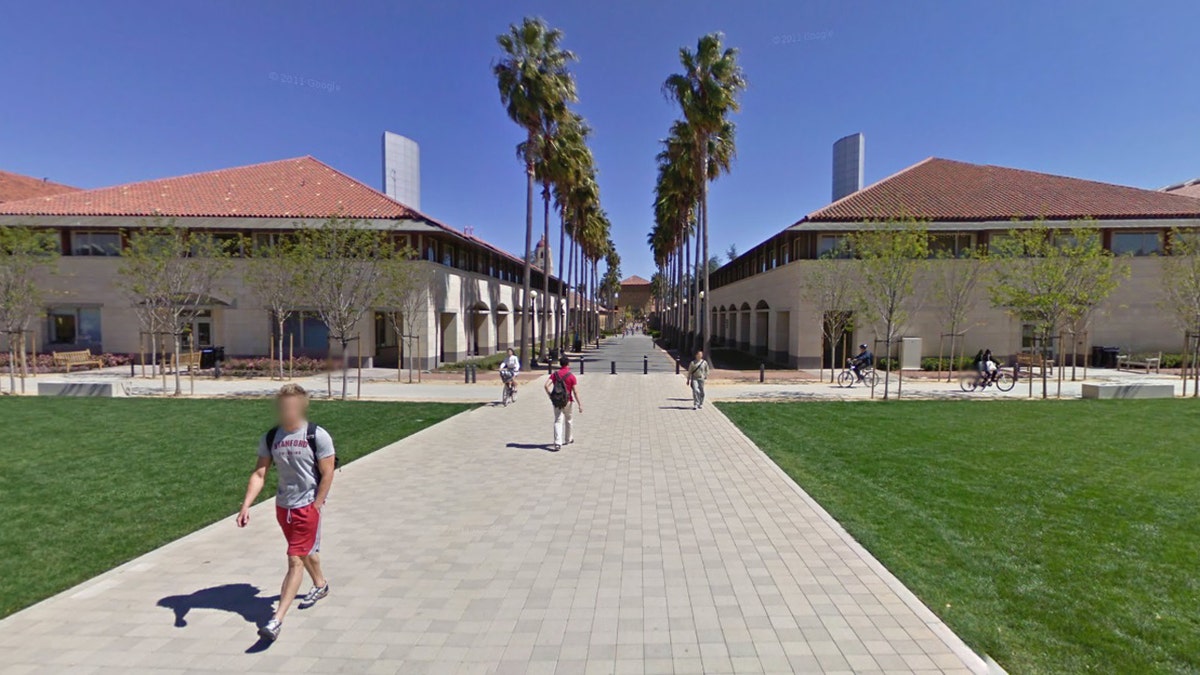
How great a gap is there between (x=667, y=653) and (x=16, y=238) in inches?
986

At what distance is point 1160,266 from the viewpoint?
2512 cm

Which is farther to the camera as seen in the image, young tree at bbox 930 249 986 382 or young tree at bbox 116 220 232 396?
young tree at bbox 930 249 986 382

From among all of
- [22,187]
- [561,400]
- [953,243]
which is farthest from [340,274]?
[22,187]

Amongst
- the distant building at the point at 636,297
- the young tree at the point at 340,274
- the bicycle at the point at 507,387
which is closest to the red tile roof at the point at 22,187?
the young tree at the point at 340,274

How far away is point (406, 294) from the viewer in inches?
835

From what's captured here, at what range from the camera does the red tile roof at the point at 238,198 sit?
25.2 meters

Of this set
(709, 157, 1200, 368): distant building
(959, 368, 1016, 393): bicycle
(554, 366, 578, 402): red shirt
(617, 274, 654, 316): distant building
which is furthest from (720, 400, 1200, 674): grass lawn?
(617, 274, 654, 316): distant building

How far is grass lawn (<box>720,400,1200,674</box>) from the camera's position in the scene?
3.66m

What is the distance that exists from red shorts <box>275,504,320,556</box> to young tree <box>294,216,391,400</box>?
41.8 ft

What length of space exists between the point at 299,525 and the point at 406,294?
18610mm

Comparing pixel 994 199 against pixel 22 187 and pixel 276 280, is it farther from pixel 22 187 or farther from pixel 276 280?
pixel 22 187

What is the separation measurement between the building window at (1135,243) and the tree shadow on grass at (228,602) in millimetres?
A: 35715

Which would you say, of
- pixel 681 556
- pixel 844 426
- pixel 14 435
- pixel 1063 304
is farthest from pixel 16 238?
pixel 1063 304

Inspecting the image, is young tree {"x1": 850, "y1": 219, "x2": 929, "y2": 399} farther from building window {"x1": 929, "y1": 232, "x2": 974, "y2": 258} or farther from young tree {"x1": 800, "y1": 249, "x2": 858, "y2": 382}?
building window {"x1": 929, "y1": 232, "x2": 974, "y2": 258}
